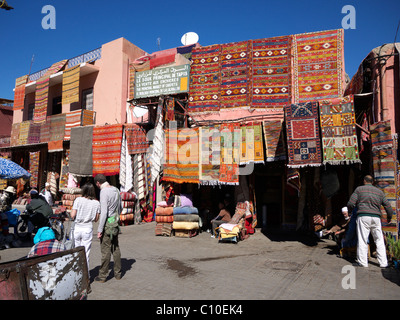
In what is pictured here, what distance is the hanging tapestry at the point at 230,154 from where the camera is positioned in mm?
8328

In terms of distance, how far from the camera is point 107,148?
11438 millimetres

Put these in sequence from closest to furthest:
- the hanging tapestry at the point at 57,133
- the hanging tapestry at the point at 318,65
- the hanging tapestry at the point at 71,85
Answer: the hanging tapestry at the point at 318,65 → the hanging tapestry at the point at 71,85 → the hanging tapestry at the point at 57,133

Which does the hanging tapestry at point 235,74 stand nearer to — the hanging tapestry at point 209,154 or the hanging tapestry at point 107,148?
the hanging tapestry at point 209,154

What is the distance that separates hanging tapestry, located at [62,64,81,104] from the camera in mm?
13898

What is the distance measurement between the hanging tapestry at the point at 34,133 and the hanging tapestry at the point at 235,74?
10.8 m

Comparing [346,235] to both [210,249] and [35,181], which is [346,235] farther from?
[35,181]

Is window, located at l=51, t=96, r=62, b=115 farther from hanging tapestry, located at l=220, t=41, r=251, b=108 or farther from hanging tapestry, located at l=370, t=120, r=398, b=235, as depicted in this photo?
hanging tapestry, located at l=370, t=120, r=398, b=235

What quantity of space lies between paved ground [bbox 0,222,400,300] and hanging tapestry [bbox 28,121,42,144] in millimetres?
10042

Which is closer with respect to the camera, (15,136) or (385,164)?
(385,164)

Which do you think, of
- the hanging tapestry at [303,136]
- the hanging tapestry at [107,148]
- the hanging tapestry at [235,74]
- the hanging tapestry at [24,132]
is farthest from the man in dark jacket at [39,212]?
the hanging tapestry at [24,132]

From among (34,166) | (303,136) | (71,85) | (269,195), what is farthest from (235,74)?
(34,166)

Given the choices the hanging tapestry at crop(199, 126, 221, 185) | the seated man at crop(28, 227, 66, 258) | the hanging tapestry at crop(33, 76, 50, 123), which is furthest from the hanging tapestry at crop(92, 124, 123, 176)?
the seated man at crop(28, 227, 66, 258)

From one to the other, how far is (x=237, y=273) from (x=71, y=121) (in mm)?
11580

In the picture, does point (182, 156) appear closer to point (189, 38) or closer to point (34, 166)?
point (189, 38)
